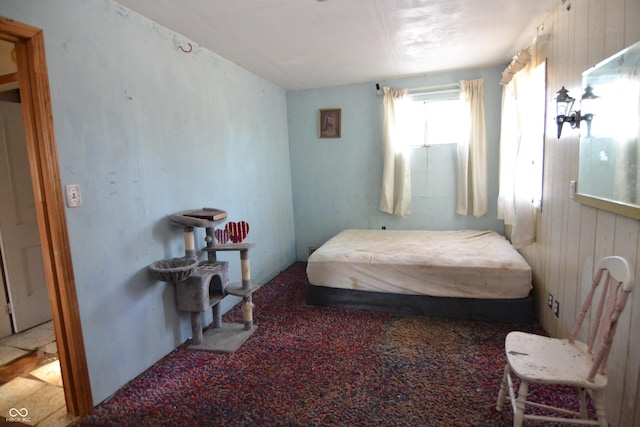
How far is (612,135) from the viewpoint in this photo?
1.54 meters

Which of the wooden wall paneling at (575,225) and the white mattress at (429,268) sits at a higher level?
the wooden wall paneling at (575,225)

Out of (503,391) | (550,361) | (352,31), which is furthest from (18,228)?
(550,361)

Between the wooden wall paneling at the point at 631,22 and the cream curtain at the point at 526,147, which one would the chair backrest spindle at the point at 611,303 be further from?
the cream curtain at the point at 526,147

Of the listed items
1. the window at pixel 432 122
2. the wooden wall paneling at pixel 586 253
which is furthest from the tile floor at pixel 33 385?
the window at pixel 432 122

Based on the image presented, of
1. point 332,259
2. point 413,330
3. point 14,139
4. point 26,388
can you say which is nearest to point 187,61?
point 14,139

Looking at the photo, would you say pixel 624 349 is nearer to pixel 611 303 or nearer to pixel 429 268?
pixel 611 303

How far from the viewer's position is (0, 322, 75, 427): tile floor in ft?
5.95

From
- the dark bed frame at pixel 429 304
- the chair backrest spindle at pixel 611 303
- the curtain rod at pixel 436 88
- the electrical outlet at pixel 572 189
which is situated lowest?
the dark bed frame at pixel 429 304

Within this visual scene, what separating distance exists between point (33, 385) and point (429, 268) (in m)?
2.90

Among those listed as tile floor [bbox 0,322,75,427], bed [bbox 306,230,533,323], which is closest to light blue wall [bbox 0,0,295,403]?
tile floor [bbox 0,322,75,427]

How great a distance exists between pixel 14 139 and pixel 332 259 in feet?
9.40

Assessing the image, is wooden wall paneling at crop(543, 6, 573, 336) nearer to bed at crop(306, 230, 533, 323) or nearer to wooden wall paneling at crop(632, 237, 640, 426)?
bed at crop(306, 230, 533, 323)

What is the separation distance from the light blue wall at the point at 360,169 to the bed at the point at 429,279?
847 mm

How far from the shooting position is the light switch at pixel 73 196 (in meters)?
1.74
